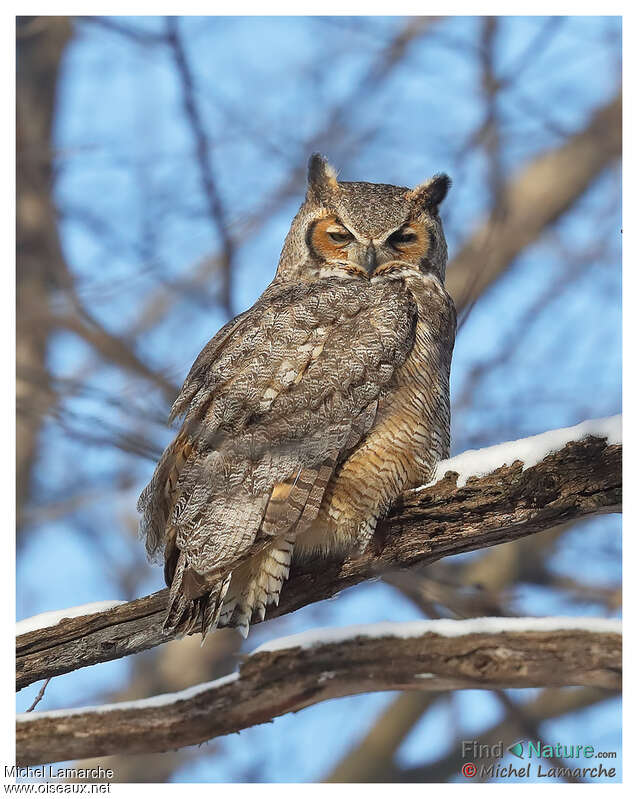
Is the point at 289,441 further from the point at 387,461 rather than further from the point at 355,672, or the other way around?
the point at 355,672

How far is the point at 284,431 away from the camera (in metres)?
2.69

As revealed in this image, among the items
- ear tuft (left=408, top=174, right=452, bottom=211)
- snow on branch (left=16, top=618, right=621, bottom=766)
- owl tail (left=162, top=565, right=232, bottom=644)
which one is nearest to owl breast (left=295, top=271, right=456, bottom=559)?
owl tail (left=162, top=565, right=232, bottom=644)

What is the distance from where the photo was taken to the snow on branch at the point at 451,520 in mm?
2447

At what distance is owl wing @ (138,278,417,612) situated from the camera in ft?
8.42

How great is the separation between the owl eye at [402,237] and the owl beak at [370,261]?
0.12m

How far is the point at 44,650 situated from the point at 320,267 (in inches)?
67.1

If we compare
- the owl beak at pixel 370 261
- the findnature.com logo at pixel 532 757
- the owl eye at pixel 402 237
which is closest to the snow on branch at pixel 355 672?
the findnature.com logo at pixel 532 757

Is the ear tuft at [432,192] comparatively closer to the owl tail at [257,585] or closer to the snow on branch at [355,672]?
the owl tail at [257,585]

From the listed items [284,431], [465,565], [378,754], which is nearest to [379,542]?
[284,431]

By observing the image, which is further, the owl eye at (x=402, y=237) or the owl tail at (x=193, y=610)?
the owl eye at (x=402, y=237)

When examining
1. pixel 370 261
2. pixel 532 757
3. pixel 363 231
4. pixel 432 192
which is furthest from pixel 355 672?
pixel 432 192

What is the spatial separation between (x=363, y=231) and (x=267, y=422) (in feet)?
3.44
